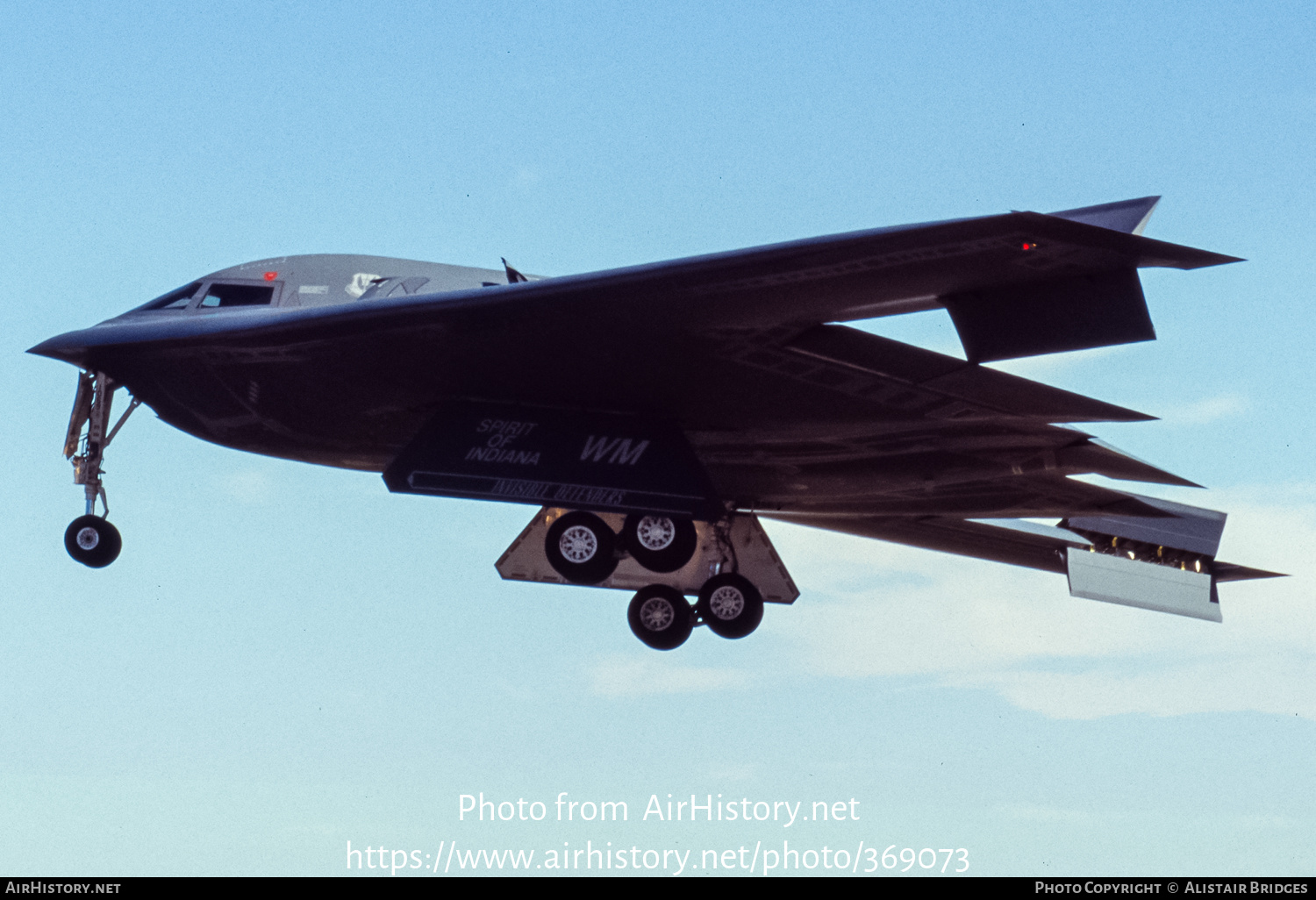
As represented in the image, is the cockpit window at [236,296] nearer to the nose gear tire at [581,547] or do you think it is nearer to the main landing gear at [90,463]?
the main landing gear at [90,463]

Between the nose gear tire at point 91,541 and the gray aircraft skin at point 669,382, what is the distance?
3cm

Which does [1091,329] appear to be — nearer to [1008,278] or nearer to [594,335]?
[1008,278]

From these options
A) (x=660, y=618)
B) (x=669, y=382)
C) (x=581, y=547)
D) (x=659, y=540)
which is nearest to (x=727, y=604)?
(x=660, y=618)

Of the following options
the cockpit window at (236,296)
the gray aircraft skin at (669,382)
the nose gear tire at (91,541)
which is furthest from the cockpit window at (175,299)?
the nose gear tire at (91,541)

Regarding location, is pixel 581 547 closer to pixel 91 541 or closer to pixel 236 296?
pixel 236 296

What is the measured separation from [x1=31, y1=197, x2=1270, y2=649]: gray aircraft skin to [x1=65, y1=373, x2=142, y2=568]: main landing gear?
0.10ft

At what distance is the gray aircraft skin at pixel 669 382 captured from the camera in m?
13.9

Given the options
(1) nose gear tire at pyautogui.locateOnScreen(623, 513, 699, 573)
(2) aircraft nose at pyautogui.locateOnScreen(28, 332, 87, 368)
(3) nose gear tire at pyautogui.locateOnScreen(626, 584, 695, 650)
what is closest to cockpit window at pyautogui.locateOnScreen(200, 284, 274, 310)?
(2) aircraft nose at pyautogui.locateOnScreen(28, 332, 87, 368)

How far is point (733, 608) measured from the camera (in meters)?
19.8

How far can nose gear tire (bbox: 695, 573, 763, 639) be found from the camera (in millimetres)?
19812

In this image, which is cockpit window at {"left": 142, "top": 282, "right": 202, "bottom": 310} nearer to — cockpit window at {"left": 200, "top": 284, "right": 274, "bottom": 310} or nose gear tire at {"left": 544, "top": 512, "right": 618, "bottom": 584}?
cockpit window at {"left": 200, "top": 284, "right": 274, "bottom": 310}

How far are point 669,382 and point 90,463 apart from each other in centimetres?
750

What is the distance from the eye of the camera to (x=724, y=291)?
14.5 meters
